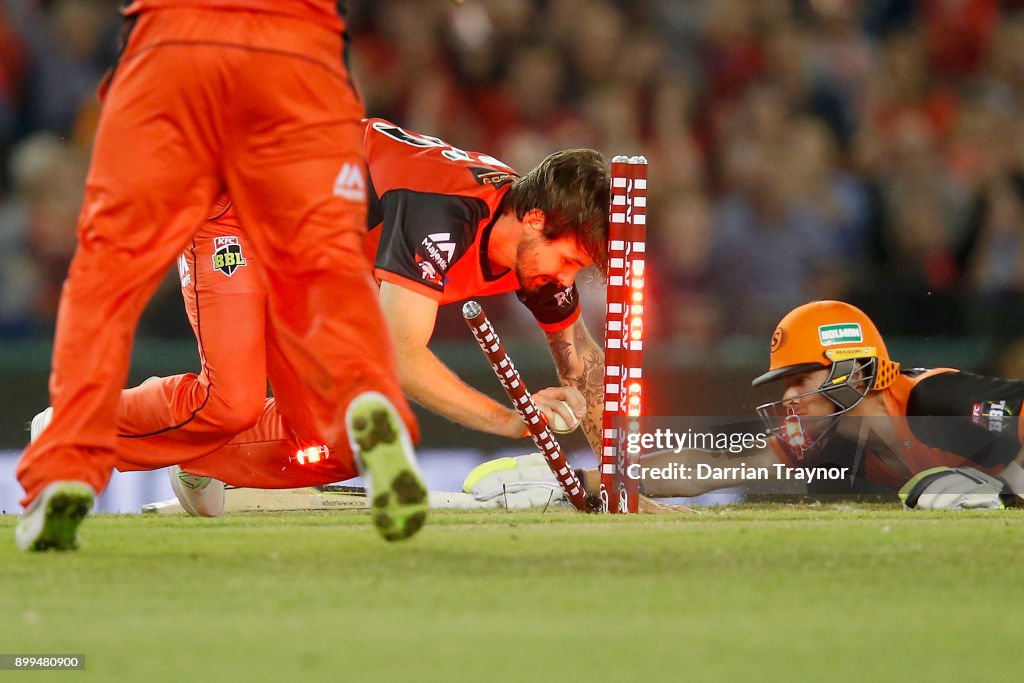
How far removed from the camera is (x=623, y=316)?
5137 mm

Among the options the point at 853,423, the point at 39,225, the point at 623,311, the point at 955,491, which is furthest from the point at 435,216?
the point at 39,225

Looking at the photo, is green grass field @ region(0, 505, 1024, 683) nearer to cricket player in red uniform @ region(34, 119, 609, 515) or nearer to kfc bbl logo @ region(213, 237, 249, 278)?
cricket player in red uniform @ region(34, 119, 609, 515)

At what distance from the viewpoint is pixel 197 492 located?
5254mm

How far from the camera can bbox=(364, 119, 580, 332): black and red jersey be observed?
16.6 feet

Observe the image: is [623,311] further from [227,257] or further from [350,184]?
[350,184]

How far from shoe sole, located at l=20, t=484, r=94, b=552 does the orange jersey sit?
1.14m

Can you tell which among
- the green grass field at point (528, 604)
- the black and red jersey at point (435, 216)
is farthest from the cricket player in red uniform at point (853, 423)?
the green grass field at point (528, 604)

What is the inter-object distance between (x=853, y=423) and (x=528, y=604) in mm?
3399

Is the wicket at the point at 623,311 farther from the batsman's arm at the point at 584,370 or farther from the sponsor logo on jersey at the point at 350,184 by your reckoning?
the sponsor logo on jersey at the point at 350,184

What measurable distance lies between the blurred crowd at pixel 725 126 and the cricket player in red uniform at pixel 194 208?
3.87 meters

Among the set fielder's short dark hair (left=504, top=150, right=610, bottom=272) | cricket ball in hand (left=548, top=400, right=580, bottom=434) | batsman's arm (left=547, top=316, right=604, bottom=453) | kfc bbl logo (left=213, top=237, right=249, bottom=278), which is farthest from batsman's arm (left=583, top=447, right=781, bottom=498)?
kfc bbl logo (left=213, top=237, right=249, bottom=278)

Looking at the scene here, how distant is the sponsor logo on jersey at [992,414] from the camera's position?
19.3 feet

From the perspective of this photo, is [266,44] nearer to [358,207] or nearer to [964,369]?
[358,207]

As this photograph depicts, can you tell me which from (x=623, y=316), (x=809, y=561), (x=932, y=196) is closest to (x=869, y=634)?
(x=809, y=561)
